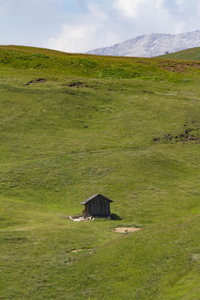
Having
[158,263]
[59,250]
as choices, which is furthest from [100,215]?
[158,263]

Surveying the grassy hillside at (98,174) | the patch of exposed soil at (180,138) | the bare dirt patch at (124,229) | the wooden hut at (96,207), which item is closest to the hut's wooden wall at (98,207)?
the wooden hut at (96,207)

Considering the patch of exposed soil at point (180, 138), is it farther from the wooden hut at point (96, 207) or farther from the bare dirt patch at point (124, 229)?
the bare dirt patch at point (124, 229)

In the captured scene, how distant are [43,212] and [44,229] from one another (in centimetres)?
1042

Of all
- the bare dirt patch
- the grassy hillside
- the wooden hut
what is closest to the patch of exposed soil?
the grassy hillside

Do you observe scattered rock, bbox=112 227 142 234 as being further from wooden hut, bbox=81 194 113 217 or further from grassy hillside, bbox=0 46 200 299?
wooden hut, bbox=81 194 113 217

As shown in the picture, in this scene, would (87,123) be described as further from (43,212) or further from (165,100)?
(43,212)

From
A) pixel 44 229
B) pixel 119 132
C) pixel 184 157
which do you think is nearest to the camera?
pixel 44 229

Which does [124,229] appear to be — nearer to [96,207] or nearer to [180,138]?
[96,207]

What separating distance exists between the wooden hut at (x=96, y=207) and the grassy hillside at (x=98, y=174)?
157 cm

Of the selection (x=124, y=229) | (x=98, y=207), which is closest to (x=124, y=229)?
(x=124, y=229)

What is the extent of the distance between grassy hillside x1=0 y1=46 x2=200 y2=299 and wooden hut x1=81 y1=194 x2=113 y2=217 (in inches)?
61.7

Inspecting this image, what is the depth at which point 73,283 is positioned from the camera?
27812 mm

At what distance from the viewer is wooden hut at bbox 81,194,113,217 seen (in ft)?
169

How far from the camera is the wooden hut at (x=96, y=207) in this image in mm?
51406
